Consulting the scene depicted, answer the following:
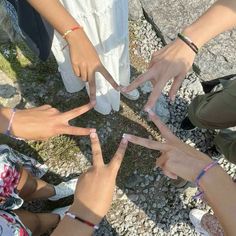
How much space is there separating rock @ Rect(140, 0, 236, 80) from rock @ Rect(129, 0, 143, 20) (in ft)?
0.13

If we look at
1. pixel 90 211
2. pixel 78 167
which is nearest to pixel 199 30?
pixel 90 211

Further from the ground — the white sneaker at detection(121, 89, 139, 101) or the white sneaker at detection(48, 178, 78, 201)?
the white sneaker at detection(121, 89, 139, 101)

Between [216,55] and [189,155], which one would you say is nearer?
[189,155]

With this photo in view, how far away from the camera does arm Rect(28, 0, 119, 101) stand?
180 centimetres

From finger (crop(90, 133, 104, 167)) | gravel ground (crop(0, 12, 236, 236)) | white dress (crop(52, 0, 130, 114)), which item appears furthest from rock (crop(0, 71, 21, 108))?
finger (crop(90, 133, 104, 167))

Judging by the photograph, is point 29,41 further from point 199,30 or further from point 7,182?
point 199,30

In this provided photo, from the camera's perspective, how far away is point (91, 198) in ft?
5.58

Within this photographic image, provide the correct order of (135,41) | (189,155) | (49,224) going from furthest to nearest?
(135,41)
(49,224)
(189,155)

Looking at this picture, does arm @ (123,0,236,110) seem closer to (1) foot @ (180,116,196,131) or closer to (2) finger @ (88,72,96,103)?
(2) finger @ (88,72,96,103)

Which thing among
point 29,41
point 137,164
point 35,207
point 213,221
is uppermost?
point 29,41

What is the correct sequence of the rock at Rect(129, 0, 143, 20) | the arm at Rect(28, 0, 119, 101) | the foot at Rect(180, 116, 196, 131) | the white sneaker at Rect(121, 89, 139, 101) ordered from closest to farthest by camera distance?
the arm at Rect(28, 0, 119, 101) < the foot at Rect(180, 116, 196, 131) < the white sneaker at Rect(121, 89, 139, 101) < the rock at Rect(129, 0, 143, 20)

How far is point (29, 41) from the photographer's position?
2.35 m

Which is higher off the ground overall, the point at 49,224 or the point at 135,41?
the point at 135,41

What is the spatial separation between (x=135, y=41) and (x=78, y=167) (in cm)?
109
